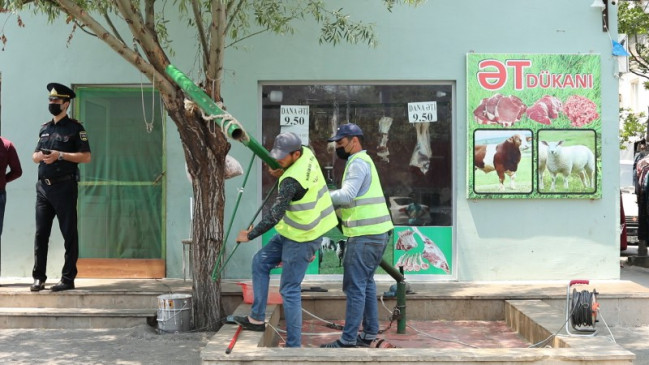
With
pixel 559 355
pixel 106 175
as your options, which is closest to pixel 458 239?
pixel 559 355

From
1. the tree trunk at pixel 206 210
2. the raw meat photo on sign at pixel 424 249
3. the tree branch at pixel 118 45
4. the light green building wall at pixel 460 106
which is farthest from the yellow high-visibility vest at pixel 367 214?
the light green building wall at pixel 460 106

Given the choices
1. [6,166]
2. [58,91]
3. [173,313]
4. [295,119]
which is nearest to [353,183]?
[173,313]

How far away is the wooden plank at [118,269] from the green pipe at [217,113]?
10.8ft

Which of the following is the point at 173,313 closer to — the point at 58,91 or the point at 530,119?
the point at 58,91

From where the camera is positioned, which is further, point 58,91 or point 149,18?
point 58,91

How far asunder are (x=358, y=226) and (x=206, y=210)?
5.60 feet

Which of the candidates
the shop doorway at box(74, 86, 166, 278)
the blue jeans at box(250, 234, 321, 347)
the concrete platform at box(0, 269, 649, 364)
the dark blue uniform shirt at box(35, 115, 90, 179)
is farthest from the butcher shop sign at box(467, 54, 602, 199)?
the dark blue uniform shirt at box(35, 115, 90, 179)

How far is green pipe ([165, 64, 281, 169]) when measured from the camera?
6.20 metres

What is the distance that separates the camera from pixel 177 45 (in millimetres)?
9328

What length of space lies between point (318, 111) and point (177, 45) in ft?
6.33

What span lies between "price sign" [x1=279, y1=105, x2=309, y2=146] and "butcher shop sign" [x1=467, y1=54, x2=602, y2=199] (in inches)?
79.5

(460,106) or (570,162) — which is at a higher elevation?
(460,106)

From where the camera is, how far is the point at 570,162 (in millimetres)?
9219

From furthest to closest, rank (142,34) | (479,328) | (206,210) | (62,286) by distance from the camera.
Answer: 1. (62,286)
2. (479,328)
3. (206,210)
4. (142,34)
